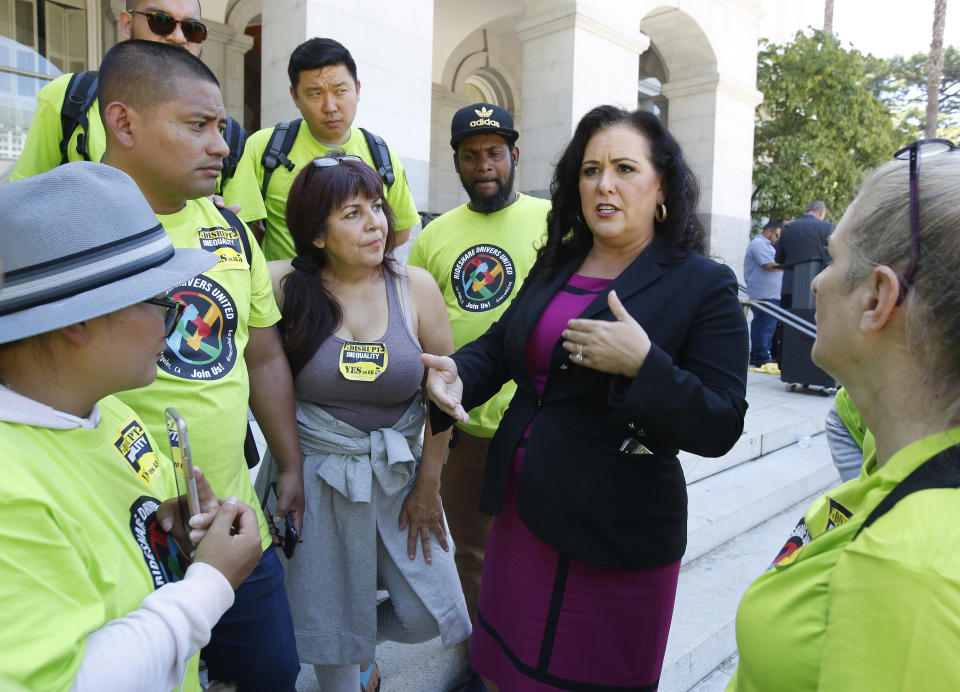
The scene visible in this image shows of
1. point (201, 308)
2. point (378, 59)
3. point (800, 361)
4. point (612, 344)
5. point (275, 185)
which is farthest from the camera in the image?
point (800, 361)

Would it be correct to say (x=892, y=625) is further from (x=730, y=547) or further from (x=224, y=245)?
(x=730, y=547)

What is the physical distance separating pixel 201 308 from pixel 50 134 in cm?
96

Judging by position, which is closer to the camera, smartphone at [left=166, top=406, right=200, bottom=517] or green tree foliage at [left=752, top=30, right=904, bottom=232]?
smartphone at [left=166, top=406, right=200, bottom=517]

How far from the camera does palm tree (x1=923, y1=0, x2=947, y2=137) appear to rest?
21.3 meters

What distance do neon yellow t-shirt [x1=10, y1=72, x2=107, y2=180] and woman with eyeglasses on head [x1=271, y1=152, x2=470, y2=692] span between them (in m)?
0.65

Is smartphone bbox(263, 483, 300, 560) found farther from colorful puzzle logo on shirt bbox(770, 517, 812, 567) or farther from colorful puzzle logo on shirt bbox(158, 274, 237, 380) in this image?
colorful puzzle logo on shirt bbox(770, 517, 812, 567)

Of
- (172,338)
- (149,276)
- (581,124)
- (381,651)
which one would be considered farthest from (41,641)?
(381,651)

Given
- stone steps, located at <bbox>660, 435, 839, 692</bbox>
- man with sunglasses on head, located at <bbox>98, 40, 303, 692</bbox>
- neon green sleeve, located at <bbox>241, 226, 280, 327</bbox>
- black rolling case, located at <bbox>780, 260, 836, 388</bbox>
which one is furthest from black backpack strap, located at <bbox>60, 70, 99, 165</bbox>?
black rolling case, located at <bbox>780, 260, 836, 388</bbox>

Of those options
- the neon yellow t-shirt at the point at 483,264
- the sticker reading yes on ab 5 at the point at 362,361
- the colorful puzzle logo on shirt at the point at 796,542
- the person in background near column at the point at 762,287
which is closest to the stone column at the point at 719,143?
the person in background near column at the point at 762,287

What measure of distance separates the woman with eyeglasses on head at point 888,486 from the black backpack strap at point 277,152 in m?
2.43

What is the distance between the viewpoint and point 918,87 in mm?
36000

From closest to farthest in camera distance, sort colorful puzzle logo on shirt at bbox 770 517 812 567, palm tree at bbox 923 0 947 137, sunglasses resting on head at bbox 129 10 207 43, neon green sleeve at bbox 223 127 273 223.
→ colorful puzzle logo on shirt at bbox 770 517 812 567
sunglasses resting on head at bbox 129 10 207 43
neon green sleeve at bbox 223 127 273 223
palm tree at bbox 923 0 947 137

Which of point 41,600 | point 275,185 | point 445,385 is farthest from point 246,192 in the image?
point 41,600

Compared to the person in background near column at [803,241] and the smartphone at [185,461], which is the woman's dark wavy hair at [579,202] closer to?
the smartphone at [185,461]
